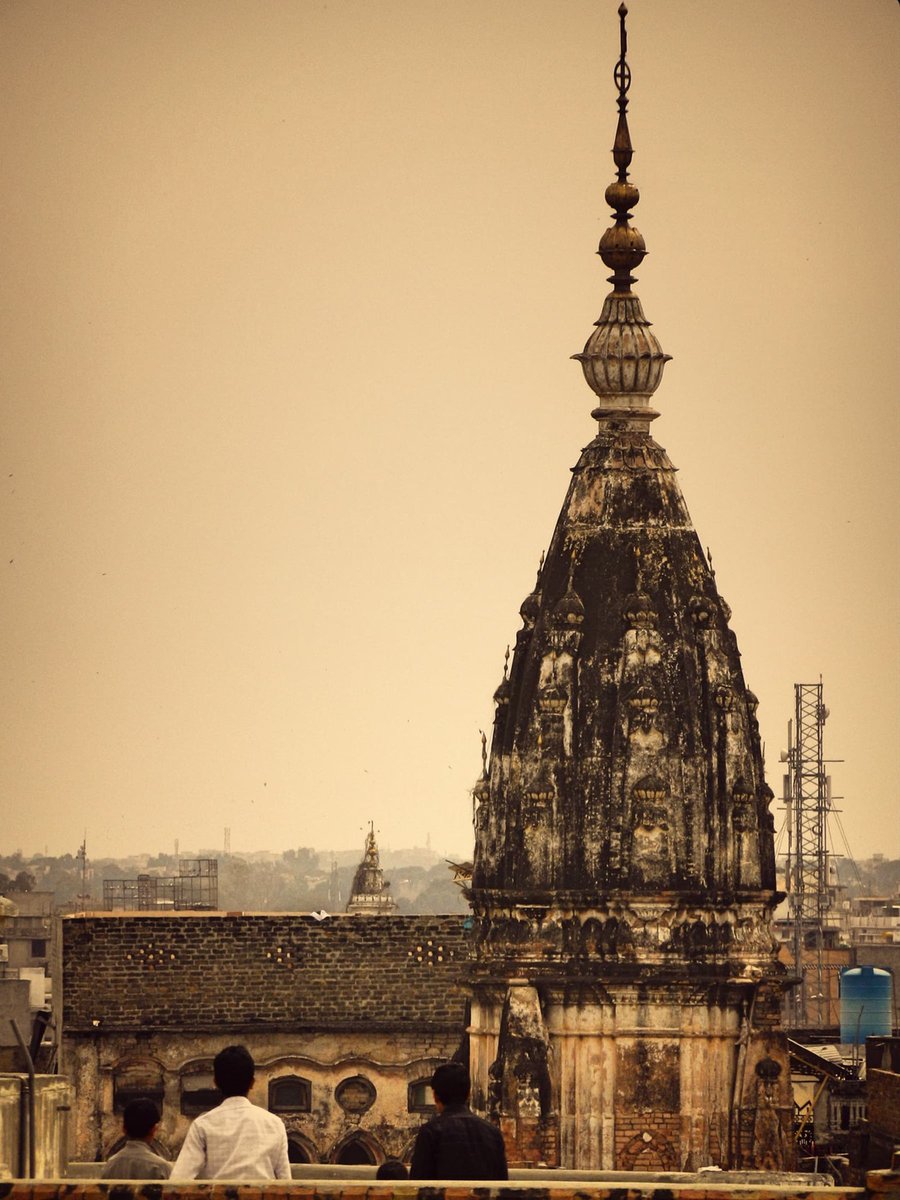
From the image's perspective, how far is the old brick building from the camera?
233 ft

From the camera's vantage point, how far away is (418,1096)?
71.4m

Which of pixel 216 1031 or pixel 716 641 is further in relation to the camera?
pixel 216 1031

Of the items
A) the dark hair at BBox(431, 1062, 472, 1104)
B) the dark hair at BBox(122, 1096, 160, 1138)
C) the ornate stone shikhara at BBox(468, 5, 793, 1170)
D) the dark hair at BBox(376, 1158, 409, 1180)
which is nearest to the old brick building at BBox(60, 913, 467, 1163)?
the ornate stone shikhara at BBox(468, 5, 793, 1170)

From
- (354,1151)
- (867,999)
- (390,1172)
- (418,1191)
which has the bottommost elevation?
(354,1151)

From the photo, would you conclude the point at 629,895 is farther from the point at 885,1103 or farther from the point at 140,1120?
the point at 140,1120

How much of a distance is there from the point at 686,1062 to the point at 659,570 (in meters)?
6.40

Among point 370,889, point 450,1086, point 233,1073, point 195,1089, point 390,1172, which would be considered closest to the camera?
point 233,1073

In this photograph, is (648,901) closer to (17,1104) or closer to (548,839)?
(548,839)

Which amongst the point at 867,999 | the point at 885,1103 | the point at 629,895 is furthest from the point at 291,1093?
the point at 867,999

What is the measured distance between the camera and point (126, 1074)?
7075 centimetres

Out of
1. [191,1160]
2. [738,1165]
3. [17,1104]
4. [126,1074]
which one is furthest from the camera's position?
[126,1074]

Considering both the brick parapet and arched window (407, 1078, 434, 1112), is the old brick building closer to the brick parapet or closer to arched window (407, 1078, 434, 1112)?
arched window (407, 1078, 434, 1112)

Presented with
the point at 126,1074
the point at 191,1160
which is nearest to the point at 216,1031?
the point at 126,1074

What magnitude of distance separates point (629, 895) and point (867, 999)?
46115mm
